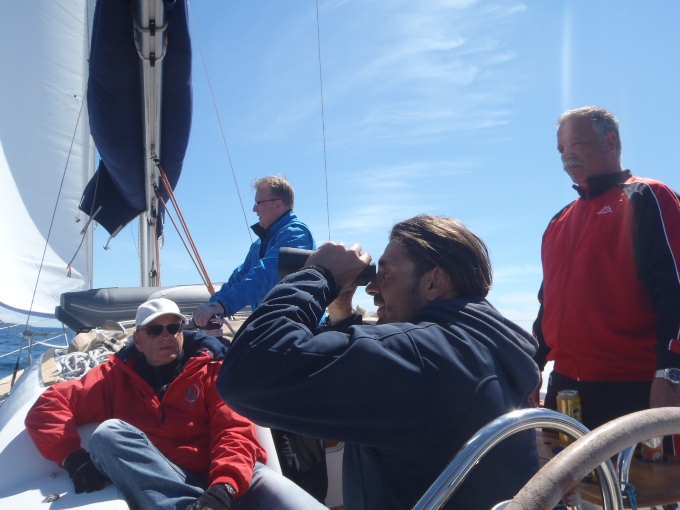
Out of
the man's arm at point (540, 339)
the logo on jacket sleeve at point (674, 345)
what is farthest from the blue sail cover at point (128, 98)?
the logo on jacket sleeve at point (674, 345)

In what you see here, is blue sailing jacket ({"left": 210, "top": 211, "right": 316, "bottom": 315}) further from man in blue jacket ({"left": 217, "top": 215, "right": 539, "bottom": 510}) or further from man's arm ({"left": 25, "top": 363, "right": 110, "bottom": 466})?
man in blue jacket ({"left": 217, "top": 215, "right": 539, "bottom": 510})

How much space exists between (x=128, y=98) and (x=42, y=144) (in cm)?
518

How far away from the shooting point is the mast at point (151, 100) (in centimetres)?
291

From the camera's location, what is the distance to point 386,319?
4.12 feet

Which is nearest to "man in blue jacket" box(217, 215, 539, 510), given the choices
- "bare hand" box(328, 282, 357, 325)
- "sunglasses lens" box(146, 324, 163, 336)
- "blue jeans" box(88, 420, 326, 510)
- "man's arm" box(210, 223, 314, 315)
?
"bare hand" box(328, 282, 357, 325)

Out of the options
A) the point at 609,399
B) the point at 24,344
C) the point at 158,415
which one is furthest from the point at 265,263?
the point at 24,344

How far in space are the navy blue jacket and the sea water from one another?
3.10 m

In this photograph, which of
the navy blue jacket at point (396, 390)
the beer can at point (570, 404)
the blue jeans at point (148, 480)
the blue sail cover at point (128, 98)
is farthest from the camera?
the blue sail cover at point (128, 98)

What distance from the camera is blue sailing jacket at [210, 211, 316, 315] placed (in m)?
2.56

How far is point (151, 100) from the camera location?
11.8 ft

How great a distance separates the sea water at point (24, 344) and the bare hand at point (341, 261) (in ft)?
9.72

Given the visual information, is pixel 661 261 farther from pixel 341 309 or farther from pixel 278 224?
pixel 278 224

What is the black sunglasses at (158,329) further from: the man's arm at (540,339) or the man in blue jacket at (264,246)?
the man's arm at (540,339)

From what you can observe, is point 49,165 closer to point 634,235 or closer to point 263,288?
point 263,288
